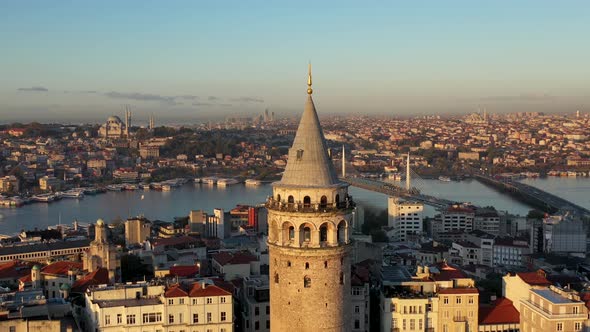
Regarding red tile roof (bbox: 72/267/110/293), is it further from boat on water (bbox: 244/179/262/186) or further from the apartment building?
boat on water (bbox: 244/179/262/186)

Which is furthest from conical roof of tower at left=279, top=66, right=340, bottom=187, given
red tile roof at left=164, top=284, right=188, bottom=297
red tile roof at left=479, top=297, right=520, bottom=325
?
red tile roof at left=479, top=297, right=520, bottom=325

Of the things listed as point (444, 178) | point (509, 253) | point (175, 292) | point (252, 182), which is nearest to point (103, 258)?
point (175, 292)

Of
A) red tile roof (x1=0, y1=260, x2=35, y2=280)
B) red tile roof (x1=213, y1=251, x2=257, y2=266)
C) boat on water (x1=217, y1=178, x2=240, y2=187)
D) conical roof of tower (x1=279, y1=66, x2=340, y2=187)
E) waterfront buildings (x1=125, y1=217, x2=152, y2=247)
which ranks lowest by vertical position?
boat on water (x1=217, y1=178, x2=240, y2=187)

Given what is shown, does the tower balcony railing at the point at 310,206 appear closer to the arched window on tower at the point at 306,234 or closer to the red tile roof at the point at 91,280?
the arched window on tower at the point at 306,234

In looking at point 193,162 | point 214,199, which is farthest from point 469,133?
point 214,199

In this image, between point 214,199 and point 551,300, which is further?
point 214,199

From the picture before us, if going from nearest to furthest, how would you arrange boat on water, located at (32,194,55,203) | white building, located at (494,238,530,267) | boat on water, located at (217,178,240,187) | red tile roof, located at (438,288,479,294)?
red tile roof, located at (438,288,479,294) → white building, located at (494,238,530,267) → boat on water, located at (32,194,55,203) → boat on water, located at (217,178,240,187)

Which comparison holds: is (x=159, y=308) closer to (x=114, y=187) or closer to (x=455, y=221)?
(x=455, y=221)

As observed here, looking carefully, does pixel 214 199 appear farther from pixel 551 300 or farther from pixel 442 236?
pixel 551 300
